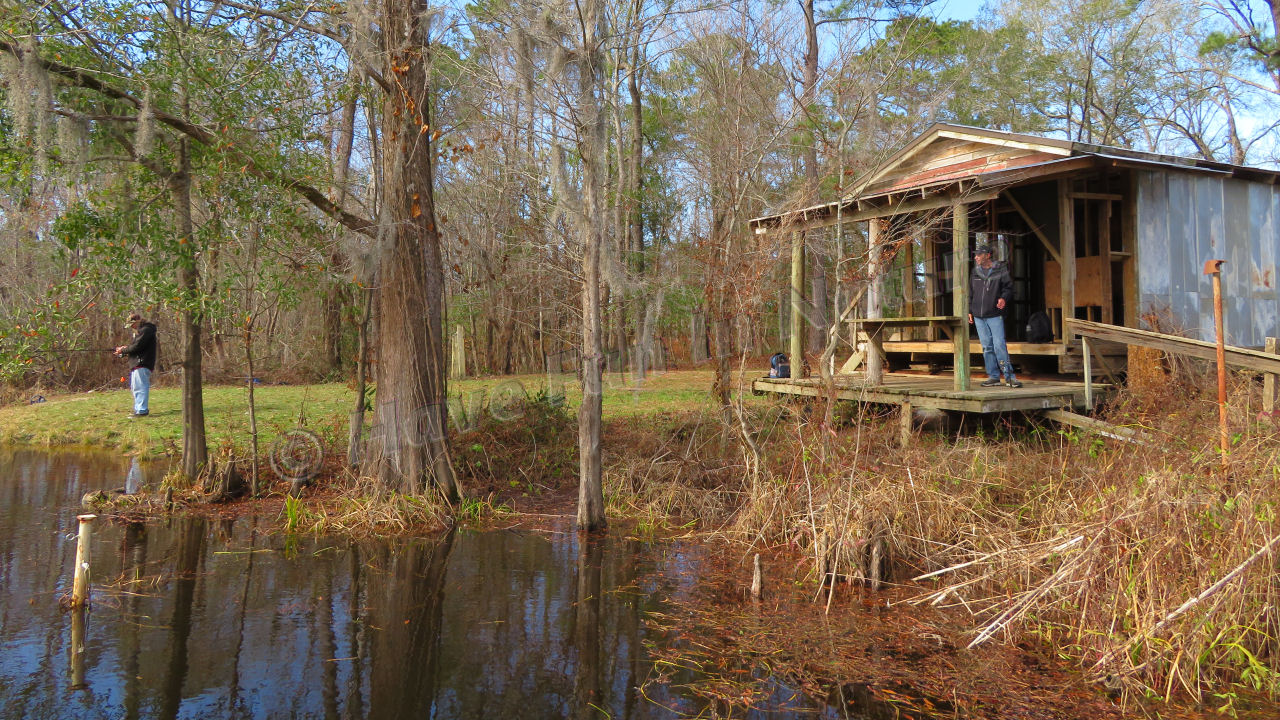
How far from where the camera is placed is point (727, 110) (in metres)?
15.2

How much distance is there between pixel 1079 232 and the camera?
41.1ft

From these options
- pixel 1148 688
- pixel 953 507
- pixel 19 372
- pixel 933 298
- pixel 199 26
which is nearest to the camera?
pixel 1148 688

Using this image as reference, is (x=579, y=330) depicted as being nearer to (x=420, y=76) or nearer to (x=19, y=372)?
(x=420, y=76)

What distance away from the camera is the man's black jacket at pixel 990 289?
10258 millimetres

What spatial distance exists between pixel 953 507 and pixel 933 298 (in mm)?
8071

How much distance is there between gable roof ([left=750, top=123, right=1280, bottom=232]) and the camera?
33.0 ft

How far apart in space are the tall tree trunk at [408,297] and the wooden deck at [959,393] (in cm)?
423

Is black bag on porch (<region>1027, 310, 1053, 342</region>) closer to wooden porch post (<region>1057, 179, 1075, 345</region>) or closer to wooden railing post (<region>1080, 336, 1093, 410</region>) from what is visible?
wooden porch post (<region>1057, 179, 1075, 345</region>)

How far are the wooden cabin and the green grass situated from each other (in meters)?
4.03

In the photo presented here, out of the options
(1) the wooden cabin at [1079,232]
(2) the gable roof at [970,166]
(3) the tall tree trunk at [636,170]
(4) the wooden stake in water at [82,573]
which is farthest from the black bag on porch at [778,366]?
(3) the tall tree trunk at [636,170]

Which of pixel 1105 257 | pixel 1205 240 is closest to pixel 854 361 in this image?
pixel 1105 257

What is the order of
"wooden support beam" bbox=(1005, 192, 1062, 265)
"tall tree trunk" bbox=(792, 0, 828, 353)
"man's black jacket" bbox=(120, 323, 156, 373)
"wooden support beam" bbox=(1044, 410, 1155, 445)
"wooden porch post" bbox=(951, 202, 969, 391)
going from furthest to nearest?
1. "tall tree trunk" bbox=(792, 0, 828, 353)
2. "man's black jacket" bbox=(120, 323, 156, 373)
3. "wooden support beam" bbox=(1005, 192, 1062, 265)
4. "wooden porch post" bbox=(951, 202, 969, 391)
5. "wooden support beam" bbox=(1044, 410, 1155, 445)

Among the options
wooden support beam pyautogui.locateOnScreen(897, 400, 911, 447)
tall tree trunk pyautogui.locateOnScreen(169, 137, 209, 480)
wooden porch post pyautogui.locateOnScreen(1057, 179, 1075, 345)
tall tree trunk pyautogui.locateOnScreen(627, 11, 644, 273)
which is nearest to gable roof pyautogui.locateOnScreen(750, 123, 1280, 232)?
wooden porch post pyautogui.locateOnScreen(1057, 179, 1075, 345)

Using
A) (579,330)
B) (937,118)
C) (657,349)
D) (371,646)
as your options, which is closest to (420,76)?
(579,330)
